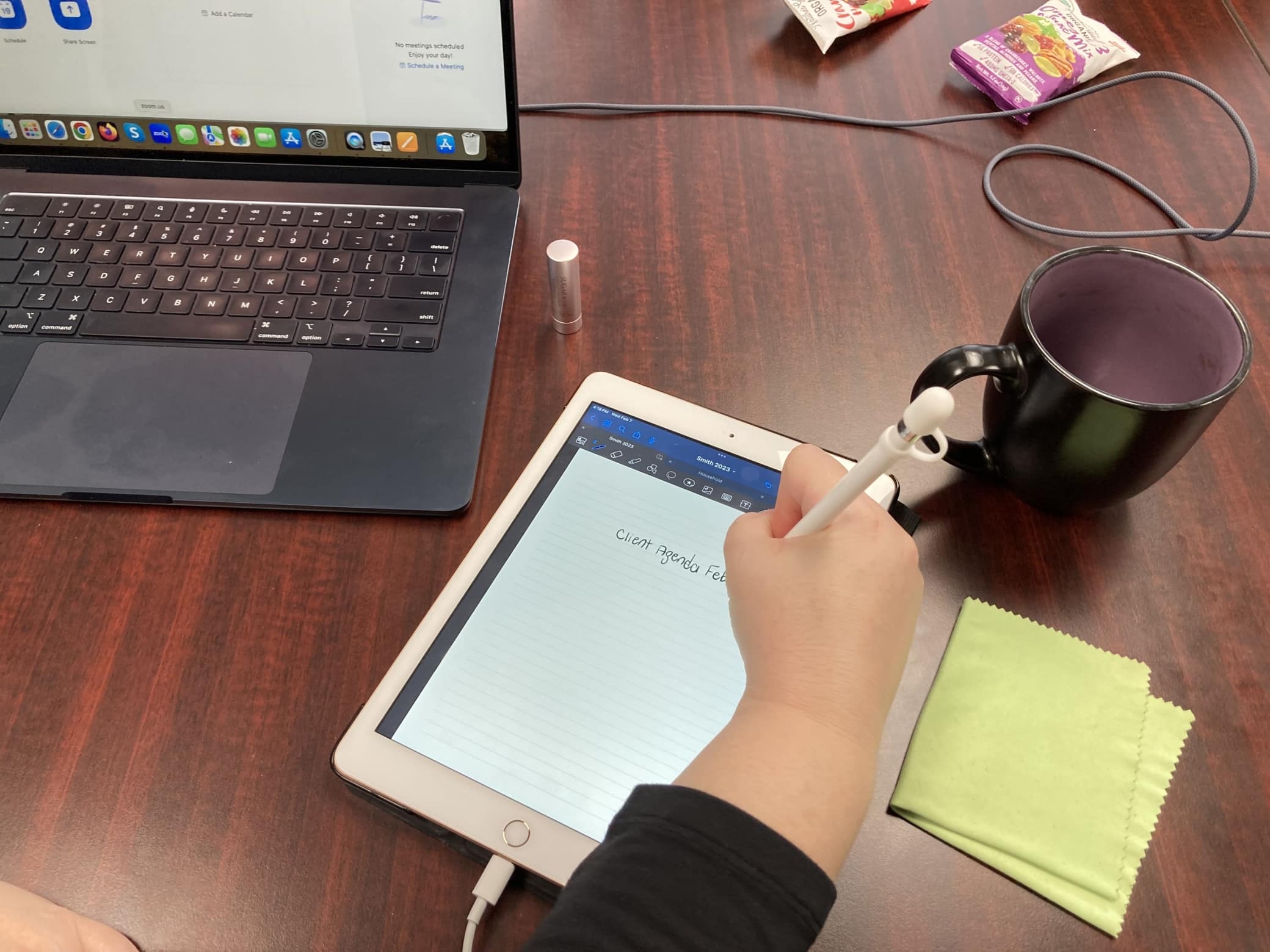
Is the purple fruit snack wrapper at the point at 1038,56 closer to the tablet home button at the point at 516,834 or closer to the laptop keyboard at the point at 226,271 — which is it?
the laptop keyboard at the point at 226,271

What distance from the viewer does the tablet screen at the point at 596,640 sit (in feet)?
1.26

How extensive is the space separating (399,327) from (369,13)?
0.19 m

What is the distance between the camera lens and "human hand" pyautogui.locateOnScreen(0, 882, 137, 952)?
1.10ft

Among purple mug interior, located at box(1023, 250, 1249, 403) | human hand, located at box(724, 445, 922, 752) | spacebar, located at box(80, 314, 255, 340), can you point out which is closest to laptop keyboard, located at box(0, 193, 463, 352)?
spacebar, located at box(80, 314, 255, 340)

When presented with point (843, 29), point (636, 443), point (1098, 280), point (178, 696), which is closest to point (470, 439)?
point (636, 443)

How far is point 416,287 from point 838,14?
18.1 inches

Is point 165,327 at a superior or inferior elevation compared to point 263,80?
inferior

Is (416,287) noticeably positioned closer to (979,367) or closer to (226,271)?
(226,271)

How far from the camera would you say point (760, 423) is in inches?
20.4

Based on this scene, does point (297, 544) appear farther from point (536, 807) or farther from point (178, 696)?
point (536, 807)

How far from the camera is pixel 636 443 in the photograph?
476 millimetres

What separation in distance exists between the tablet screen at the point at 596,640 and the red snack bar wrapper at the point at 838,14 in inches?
17.9

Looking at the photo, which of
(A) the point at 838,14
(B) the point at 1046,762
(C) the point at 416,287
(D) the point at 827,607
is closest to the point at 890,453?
(D) the point at 827,607

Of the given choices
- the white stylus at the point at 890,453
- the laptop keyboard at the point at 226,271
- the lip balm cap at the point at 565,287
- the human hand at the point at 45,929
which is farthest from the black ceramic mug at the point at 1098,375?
the human hand at the point at 45,929
